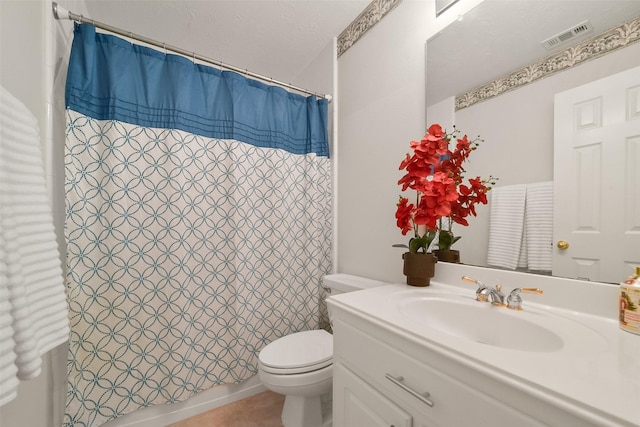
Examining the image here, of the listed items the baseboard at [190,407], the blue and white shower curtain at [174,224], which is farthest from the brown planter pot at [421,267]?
the baseboard at [190,407]

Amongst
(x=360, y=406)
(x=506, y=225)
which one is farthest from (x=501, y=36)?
(x=360, y=406)

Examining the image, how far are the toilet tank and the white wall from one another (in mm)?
61

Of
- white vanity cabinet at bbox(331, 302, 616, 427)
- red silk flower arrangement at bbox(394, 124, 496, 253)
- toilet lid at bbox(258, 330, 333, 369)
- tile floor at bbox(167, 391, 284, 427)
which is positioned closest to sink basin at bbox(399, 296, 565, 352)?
white vanity cabinet at bbox(331, 302, 616, 427)

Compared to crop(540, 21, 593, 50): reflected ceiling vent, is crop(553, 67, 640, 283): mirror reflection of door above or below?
below

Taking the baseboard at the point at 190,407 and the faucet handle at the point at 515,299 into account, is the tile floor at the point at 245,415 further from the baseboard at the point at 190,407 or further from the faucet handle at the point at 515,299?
the faucet handle at the point at 515,299

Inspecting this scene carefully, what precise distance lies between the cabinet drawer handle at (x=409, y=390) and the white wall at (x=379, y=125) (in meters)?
0.66

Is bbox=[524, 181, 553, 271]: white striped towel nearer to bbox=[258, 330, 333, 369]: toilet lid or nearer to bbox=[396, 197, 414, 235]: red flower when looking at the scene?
bbox=[396, 197, 414, 235]: red flower

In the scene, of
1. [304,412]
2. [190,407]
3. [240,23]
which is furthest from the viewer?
[240,23]

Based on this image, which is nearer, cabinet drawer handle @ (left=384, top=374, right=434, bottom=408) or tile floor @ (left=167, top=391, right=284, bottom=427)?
cabinet drawer handle @ (left=384, top=374, right=434, bottom=408)

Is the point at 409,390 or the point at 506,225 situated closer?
the point at 409,390

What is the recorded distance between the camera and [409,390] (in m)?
0.60

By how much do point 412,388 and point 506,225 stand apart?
0.67 m

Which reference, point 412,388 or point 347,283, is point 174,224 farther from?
point 412,388

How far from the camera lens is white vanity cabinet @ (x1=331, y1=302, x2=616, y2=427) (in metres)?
0.43
